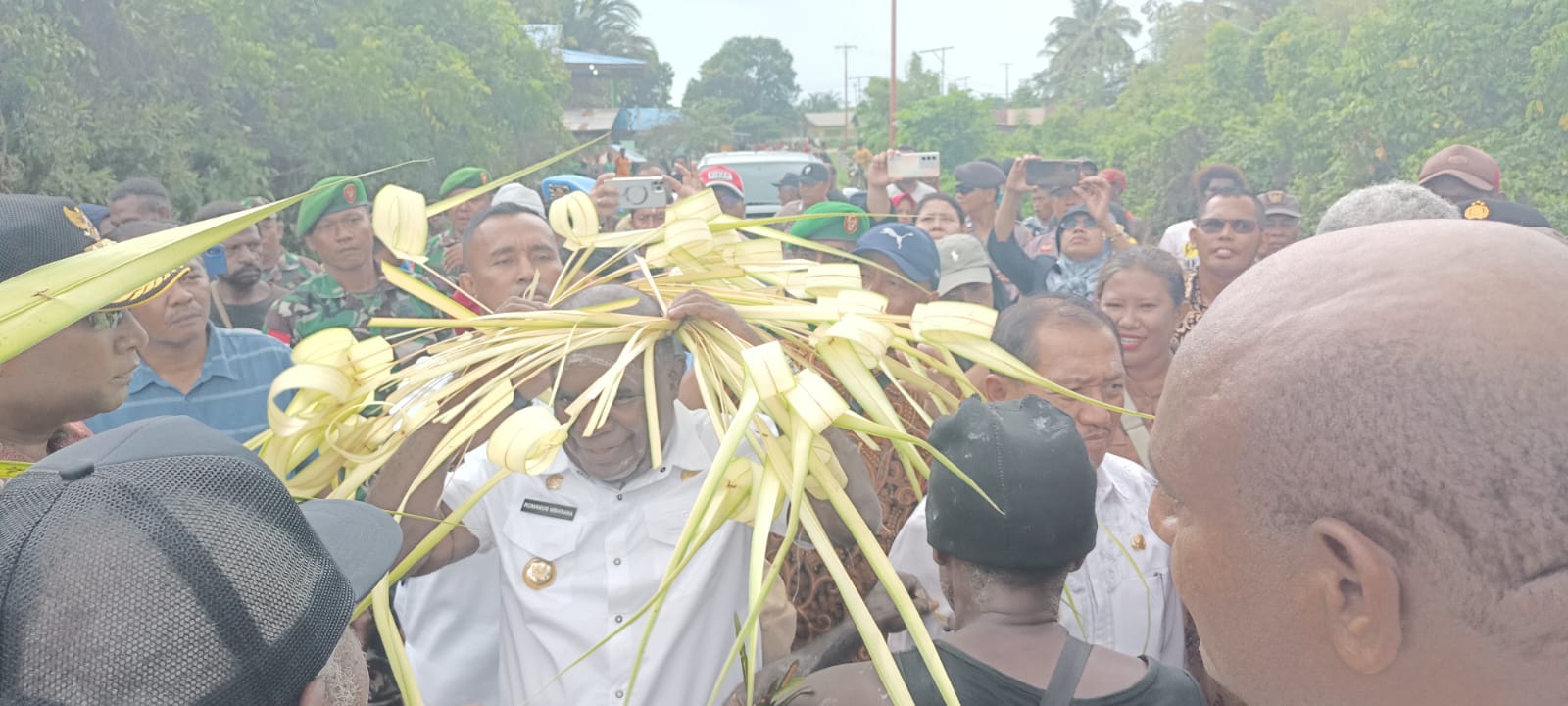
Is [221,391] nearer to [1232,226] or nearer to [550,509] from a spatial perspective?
[550,509]

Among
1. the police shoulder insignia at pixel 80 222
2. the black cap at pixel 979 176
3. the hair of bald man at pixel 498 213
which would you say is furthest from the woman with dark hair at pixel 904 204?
the police shoulder insignia at pixel 80 222

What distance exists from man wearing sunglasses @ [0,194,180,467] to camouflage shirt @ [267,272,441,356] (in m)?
2.14

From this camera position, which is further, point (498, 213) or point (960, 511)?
point (498, 213)

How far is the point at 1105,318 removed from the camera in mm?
3078

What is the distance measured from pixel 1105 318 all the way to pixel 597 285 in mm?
1342

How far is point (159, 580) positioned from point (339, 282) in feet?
13.3

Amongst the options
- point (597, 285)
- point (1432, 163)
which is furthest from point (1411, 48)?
point (597, 285)

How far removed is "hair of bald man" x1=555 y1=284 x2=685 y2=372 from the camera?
7.99 feet

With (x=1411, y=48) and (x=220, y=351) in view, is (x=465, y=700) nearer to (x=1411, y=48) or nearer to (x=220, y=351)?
(x=220, y=351)

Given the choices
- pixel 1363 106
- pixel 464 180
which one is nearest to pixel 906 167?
pixel 464 180

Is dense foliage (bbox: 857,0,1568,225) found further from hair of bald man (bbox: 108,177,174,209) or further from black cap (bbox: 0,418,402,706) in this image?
black cap (bbox: 0,418,402,706)

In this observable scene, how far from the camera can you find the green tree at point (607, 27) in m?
62.8

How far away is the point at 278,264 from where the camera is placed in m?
6.32

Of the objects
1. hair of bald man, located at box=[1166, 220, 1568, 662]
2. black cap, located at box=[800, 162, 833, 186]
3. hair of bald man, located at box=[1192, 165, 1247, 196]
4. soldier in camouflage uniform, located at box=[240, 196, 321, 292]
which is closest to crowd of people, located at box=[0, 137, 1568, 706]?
hair of bald man, located at box=[1166, 220, 1568, 662]
